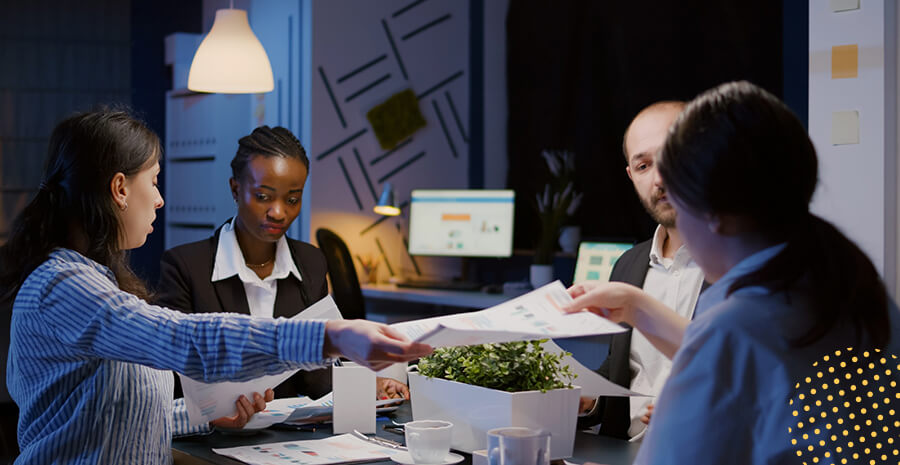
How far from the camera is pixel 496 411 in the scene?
5.36ft

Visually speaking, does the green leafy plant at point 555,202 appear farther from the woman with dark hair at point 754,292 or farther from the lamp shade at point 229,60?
the woman with dark hair at point 754,292

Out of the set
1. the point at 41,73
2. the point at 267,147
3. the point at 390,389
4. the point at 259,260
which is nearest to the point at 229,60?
the point at 267,147

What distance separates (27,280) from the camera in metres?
1.49

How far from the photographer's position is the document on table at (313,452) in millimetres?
1684

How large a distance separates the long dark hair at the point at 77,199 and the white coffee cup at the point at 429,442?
61cm

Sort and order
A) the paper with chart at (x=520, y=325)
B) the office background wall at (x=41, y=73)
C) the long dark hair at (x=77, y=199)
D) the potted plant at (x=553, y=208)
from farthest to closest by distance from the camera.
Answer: the office background wall at (x=41, y=73) < the potted plant at (x=553, y=208) < the long dark hair at (x=77, y=199) < the paper with chart at (x=520, y=325)

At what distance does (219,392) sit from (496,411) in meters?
0.57

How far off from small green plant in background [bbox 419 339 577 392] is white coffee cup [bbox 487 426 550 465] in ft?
0.67

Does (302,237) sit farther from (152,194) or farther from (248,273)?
(152,194)

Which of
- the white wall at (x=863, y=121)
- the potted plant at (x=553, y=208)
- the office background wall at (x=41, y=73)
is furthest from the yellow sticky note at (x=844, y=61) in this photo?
the office background wall at (x=41, y=73)

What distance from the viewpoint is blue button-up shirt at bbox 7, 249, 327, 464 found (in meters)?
1.35

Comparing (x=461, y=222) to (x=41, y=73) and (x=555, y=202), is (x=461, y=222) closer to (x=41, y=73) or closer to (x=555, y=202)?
(x=555, y=202)

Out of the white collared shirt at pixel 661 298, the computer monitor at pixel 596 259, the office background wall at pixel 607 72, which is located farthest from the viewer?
the office background wall at pixel 607 72

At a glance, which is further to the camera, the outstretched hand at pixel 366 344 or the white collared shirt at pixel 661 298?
the white collared shirt at pixel 661 298
